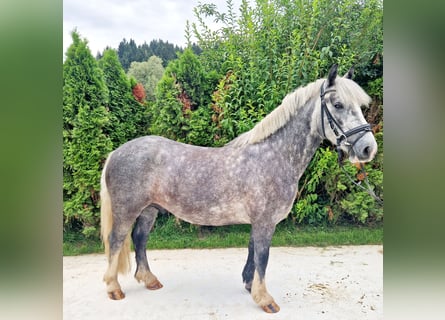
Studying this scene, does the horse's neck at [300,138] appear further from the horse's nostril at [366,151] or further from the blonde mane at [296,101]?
the horse's nostril at [366,151]

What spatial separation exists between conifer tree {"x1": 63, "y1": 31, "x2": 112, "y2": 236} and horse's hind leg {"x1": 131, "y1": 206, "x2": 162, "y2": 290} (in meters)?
1.19

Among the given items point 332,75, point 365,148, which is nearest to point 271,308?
point 365,148

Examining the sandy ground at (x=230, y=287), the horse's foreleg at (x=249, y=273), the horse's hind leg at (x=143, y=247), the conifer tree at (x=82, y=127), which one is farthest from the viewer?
the conifer tree at (x=82, y=127)

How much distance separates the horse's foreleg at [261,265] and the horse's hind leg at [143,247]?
1.14 metres

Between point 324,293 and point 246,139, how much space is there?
1.88 m

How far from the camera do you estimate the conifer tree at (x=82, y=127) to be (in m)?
3.84

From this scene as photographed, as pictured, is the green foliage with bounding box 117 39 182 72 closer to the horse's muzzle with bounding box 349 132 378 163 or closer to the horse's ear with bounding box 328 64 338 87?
the horse's ear with bounding box 328 64 338 87

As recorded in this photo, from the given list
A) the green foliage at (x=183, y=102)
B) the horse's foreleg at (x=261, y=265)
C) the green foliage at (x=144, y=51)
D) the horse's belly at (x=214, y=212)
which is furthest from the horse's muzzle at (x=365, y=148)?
the green foliage at (x=144, y=51)
